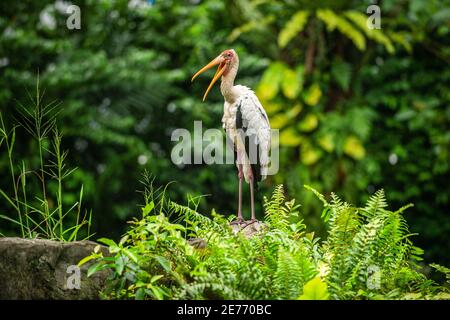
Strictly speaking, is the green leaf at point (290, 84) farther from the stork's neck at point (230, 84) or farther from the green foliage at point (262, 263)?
the green foliage at point (262, 263)

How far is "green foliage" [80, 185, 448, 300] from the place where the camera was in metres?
2.32

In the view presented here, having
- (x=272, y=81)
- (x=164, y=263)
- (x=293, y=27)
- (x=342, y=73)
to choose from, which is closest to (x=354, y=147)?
(x=342, y=73)

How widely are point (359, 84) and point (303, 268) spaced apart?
5545mm

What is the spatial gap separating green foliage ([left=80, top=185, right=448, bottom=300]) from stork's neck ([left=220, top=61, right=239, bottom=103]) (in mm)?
969

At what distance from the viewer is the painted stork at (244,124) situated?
3475mm

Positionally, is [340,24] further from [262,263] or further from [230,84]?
[262,263]

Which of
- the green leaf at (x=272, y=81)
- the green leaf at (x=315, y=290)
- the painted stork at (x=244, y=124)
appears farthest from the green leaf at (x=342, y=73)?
the green leaf at (x=315, y=290)

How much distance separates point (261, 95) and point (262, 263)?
4755mm

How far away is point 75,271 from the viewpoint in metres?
2.50

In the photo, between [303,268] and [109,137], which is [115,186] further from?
[303,268]

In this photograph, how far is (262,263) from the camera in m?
2.71

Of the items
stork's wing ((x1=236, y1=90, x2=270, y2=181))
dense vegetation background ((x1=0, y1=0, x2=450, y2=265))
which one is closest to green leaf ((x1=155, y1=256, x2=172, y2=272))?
stork's wing ((x1=236, y1=90, x2=270, y2=181))

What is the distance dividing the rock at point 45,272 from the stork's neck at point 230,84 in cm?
131
